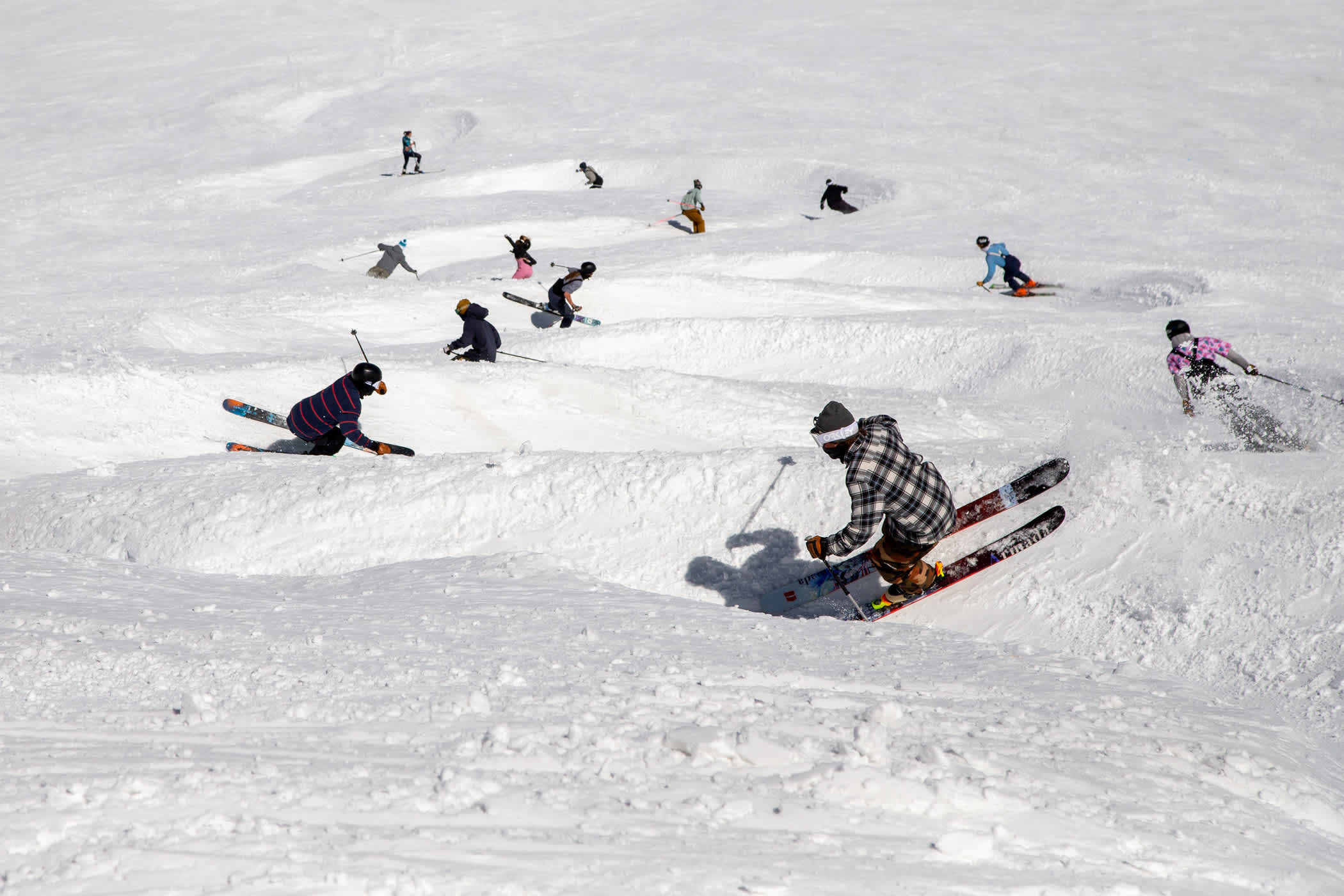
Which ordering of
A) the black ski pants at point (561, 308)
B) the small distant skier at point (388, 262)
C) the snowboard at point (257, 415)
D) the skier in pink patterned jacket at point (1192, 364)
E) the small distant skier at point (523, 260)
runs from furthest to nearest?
the small distant skier at point (388, 262) → the small distant skier at point (523, 260) → the black ski pants at point (561, 308) → the snowboard at point (257, 415) → the skier in pink patterned jacket at point (1192, 364)

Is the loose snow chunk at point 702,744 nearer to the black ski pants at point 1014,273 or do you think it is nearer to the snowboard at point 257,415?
the snowboard at point 257,415

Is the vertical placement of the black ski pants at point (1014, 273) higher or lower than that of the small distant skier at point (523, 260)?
higher

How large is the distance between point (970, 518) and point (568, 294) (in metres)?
11.8

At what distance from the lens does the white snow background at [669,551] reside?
Result: 3535 millimetres

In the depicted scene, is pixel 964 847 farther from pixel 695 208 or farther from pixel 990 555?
pixel 695 208

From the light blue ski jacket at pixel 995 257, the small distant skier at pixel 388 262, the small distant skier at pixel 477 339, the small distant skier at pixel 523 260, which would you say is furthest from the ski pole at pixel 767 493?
the small distant skier at pixel 388 262

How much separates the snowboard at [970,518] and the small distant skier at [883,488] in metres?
0.95

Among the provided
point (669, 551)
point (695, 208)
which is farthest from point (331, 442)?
point (695, 208)

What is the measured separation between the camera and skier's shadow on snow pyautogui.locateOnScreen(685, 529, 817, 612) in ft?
29.1

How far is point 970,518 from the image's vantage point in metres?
8.50

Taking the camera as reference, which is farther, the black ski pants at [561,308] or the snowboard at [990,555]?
the black ski pants at [561,308]

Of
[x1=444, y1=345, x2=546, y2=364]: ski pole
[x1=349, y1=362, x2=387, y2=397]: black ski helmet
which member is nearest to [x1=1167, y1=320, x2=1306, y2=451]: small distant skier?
[x1=444, y1=345, x2=546, y2=364]: ski pole

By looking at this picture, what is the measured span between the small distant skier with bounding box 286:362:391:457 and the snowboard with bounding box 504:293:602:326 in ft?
21.8

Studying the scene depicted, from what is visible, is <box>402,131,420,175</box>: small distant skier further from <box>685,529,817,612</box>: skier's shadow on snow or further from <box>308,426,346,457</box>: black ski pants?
<box>685,529,817,612</box>: skier's shadow on snow
